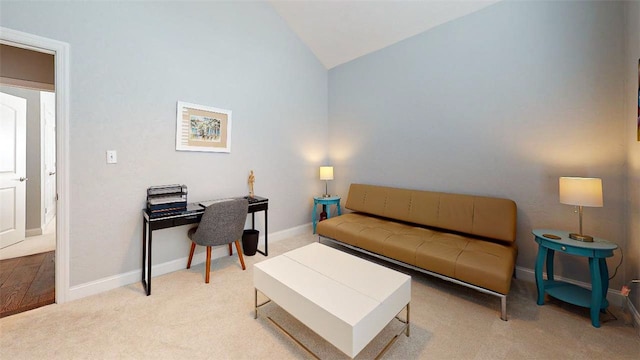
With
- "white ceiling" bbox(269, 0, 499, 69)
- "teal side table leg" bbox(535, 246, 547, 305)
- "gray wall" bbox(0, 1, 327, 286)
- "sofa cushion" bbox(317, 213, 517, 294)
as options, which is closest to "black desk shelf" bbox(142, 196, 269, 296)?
"gray wall" bbox(0, 1, 327, 286)

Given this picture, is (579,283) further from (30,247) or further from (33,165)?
(33,165)

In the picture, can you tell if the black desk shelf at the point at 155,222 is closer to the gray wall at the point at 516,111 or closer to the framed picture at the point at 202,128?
the framed picture at the point at 202,128

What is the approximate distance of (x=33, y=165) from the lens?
347 centimetres

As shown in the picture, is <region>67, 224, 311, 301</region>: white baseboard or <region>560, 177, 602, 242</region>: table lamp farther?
<region>67, 224, 311, 301</region>: white baseboard

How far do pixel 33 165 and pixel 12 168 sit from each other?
0.52m

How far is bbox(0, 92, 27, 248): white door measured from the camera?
2.89 meters

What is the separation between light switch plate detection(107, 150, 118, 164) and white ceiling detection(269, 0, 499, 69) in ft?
9.31

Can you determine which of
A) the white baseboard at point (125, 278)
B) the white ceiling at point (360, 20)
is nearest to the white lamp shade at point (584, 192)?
the white ceiling at point (360, 20)

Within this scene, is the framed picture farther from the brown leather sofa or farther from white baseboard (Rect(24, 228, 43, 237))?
white baseboard (Rect(24, 228, 43, 237))

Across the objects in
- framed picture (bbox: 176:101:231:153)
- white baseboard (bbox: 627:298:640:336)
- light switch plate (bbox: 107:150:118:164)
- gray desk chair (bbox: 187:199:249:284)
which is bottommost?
white baseboard (bbox: 627:298:640:336)

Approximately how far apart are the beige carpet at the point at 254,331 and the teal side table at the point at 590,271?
0.13 metres

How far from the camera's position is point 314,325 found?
1.39m

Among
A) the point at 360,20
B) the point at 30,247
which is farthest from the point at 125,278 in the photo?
the point at 360,20

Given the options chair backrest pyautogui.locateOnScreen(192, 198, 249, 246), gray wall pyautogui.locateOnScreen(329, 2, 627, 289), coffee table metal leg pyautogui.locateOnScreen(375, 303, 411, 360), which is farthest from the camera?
chair backrest pyautogui.locateOnScreen(192, 198, 249, 246)
